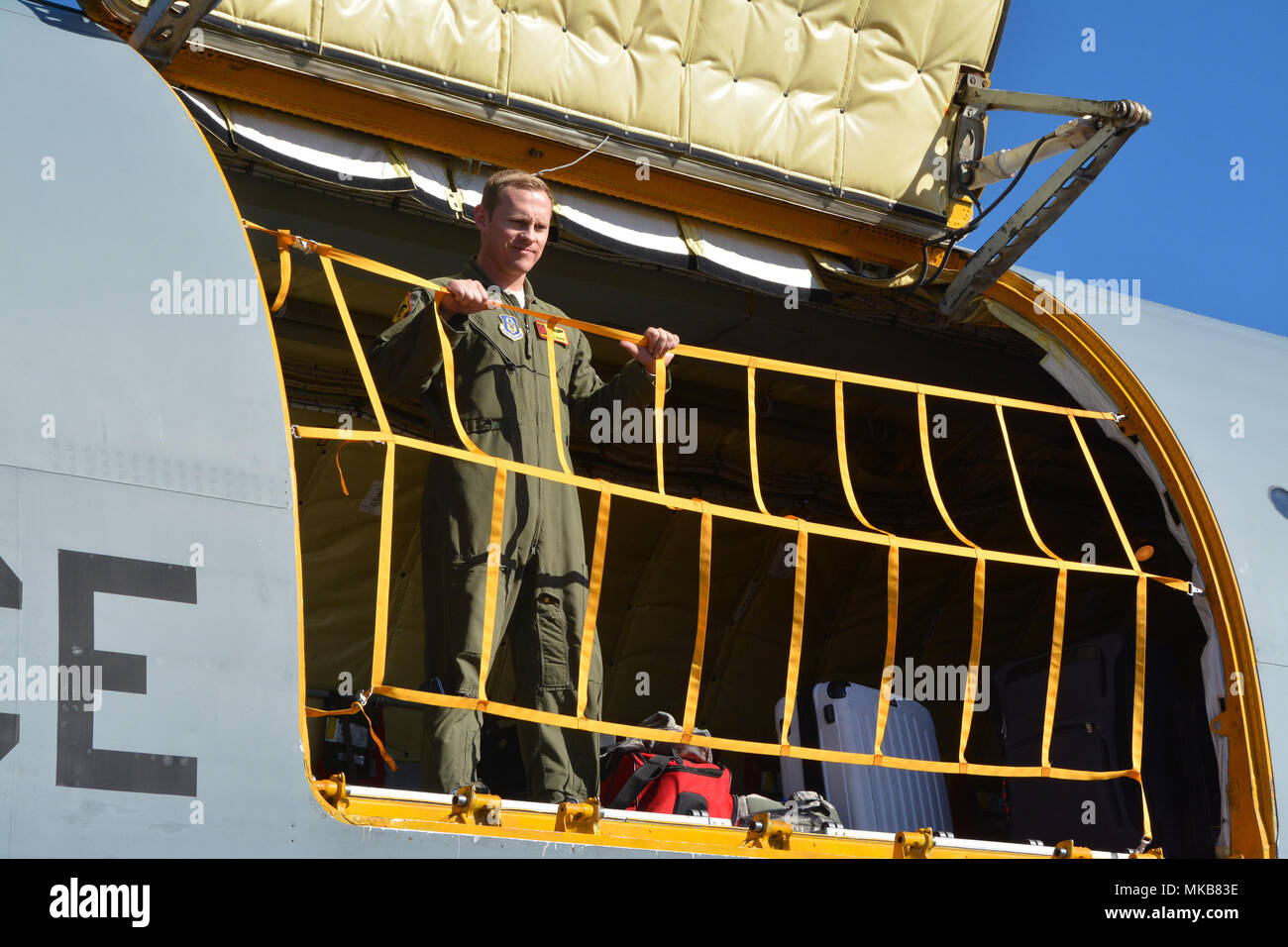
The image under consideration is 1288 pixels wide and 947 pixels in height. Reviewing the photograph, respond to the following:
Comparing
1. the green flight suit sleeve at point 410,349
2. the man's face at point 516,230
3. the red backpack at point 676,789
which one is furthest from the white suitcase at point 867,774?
the green flight suit sleeve at point 410,349

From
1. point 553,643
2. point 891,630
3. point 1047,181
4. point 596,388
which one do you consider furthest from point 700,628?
point 1047,181

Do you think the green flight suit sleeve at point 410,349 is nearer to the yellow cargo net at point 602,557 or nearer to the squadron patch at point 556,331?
the yellow cargo net at point 602,557

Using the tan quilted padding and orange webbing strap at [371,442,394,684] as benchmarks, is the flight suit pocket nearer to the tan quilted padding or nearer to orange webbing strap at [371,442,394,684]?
orange webbing strap at [371,442,394,684]

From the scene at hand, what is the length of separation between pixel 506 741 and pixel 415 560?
184 cm

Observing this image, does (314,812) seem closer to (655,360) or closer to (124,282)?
(124,282)

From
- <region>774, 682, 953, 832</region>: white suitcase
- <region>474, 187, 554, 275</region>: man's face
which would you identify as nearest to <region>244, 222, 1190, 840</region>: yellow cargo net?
<region>474, 187, 554, 275</region>: man's face

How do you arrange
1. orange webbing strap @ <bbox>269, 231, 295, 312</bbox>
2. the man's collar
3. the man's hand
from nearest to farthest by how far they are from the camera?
orange webbing strap @ <bbox>269, 231, 295, 312</bbox> < the man's hand < the man's collar

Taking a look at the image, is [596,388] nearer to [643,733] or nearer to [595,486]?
[595,486]

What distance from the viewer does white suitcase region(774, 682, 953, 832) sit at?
6.43m

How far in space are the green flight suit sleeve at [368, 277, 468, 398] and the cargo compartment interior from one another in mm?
1245

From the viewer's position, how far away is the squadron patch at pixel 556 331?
517 cm

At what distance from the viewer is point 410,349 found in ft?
15.4

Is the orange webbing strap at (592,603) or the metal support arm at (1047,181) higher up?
the metal support arm at (1047,181)

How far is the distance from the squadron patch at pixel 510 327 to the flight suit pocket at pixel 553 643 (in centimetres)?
93
